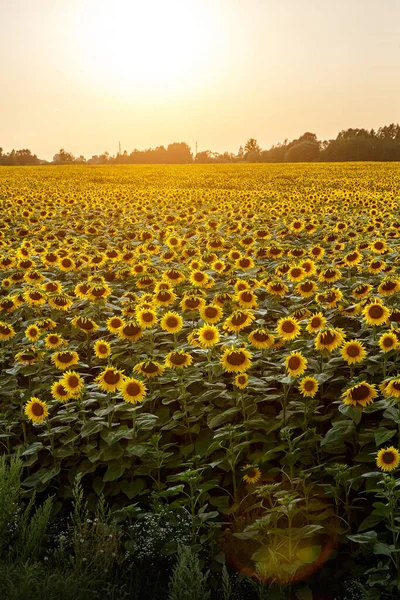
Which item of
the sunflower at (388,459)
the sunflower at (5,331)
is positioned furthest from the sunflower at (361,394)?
the sunflower at (5,331)

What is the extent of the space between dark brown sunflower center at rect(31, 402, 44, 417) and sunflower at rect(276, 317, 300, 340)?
1.80m

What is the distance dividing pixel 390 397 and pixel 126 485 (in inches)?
68.1

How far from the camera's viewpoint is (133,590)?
3549 millimetres

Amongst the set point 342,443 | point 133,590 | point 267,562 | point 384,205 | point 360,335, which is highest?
point 384,205

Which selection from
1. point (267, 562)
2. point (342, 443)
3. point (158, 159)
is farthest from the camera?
point (158, 159)

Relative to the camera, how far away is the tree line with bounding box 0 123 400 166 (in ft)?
247

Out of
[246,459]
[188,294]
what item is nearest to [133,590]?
Result: [246,459]

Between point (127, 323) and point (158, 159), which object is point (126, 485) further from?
point (158, 159)

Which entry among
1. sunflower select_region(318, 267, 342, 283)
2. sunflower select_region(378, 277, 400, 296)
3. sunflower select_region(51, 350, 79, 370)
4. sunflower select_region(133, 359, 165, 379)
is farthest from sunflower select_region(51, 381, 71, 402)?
sunflower select_region(318, 267, 342, 283)

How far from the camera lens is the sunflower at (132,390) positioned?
14.4ft

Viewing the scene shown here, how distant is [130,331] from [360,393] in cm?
213

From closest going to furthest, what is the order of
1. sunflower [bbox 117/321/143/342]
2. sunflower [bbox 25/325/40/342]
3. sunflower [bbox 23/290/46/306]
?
sunflower [bbox 117/321/143/342]
sunflower [bbox 25/325/40/342]
sunflower [bbox 23/290/46/306]

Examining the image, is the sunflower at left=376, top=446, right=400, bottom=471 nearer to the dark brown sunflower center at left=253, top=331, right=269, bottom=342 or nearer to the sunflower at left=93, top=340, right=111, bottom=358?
the dark brown sunflower center at left=253, top=331, right=269, bottom=342

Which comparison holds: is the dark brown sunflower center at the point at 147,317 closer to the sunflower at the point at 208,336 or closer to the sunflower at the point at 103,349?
the sunflower at the point at 103,349
